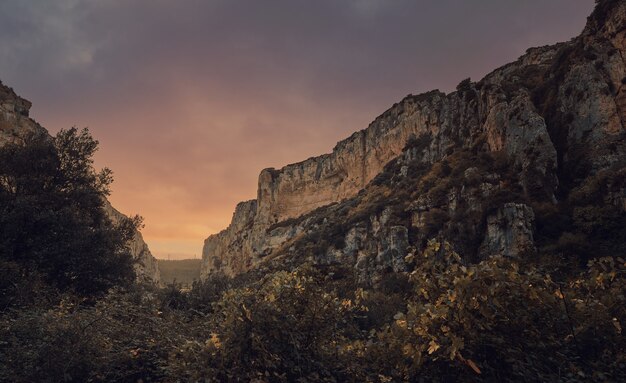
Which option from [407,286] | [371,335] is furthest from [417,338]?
[407,286]

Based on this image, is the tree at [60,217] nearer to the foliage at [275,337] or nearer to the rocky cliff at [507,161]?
the foliage at [275,337]

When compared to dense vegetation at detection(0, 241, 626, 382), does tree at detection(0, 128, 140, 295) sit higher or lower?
higher

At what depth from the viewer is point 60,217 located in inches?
704

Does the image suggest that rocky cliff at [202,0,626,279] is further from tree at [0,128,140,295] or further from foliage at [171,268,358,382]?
foliage at [171,268,358,382]

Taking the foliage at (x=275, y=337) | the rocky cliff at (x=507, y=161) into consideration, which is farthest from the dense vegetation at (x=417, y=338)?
the rocky cliff at (x=507, y=161)

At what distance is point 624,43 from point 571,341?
45.4 meters

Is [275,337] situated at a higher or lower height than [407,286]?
higher

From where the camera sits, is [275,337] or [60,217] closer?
[275,337]

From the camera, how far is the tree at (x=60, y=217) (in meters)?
17.0

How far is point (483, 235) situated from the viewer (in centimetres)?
3606

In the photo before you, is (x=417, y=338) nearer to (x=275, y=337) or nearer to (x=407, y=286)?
(x=275, y=337)

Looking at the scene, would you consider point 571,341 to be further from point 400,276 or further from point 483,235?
point 400,276

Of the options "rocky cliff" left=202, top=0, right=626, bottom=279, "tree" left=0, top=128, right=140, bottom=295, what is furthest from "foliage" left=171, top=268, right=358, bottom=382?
"rocky cliff" left=202, top=0, right=626, bottom=279

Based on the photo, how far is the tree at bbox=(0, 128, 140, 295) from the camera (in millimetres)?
17000
